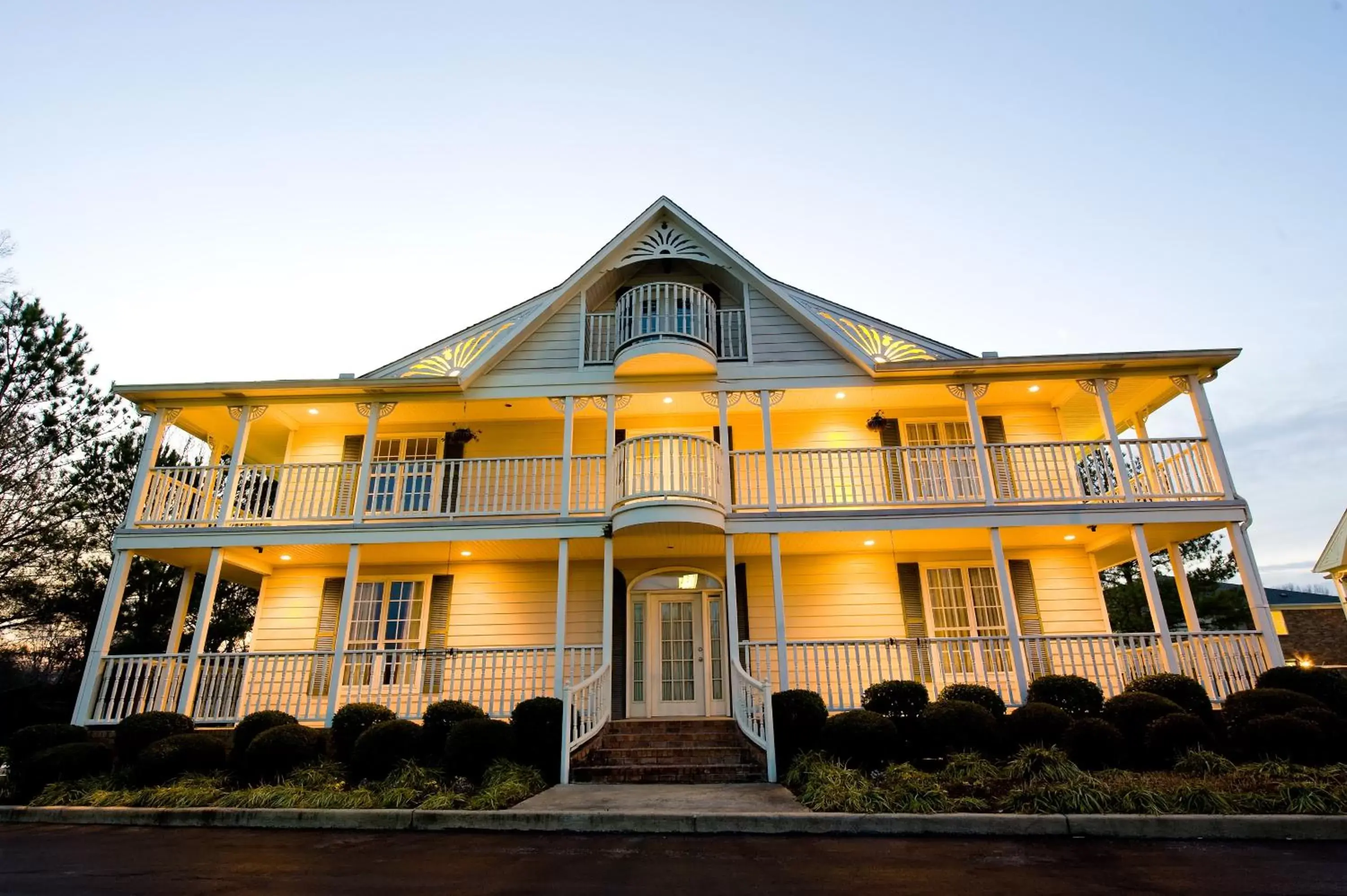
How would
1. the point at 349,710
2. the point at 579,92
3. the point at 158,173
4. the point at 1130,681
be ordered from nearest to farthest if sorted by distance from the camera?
the point at 349,710, the point at 1130,681, the point at 158,173, the point at 579,92

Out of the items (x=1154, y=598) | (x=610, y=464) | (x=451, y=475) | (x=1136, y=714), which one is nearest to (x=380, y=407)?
(x=451, y=475)

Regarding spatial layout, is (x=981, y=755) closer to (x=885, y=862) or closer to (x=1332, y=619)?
(x=885, y=862)

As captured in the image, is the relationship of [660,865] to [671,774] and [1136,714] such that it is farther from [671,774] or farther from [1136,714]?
[1136,714]

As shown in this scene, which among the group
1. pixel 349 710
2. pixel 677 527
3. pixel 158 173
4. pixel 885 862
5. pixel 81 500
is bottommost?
pixel 885 862

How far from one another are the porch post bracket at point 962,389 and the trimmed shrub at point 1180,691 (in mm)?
5430

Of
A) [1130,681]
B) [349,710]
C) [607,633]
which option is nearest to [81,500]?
[349,710]

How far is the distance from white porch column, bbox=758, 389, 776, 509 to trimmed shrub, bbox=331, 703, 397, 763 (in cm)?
686

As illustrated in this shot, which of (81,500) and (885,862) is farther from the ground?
(81,500)

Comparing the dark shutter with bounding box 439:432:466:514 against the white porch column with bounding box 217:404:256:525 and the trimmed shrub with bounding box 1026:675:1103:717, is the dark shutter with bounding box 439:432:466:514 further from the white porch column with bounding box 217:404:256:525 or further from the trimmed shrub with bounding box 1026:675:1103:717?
the trimmed shrub with bounding box 1026:675:1103:717

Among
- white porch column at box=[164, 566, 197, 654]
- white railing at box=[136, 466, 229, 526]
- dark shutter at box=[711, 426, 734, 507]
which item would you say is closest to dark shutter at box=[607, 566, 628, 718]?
dark shutter at box=[711, 426, 734, 507]

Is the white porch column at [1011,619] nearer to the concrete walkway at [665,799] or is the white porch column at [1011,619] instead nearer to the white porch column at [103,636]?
the concrete walkway at [665,799]

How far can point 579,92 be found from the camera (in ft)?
49.3

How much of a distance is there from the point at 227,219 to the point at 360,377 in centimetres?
830

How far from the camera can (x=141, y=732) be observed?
9.27 m
